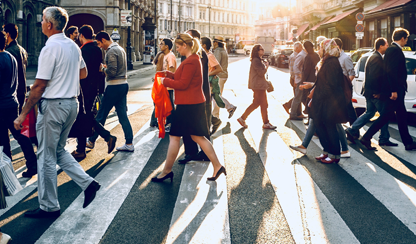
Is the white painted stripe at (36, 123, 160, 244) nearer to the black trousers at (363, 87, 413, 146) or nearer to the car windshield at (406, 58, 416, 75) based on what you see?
the black trousers at (363, 87, 413, 146)

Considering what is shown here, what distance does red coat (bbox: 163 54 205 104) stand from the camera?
495 cm

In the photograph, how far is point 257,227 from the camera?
3879mm

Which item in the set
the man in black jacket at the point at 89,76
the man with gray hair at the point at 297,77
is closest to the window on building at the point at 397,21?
the man with gray hair at the point at 297,77

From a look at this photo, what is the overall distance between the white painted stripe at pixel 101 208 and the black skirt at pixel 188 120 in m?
0.84

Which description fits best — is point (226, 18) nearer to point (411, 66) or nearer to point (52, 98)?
point (411, 66)

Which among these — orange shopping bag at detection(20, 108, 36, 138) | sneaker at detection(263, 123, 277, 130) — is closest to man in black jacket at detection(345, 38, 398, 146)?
sneaker at detection(263, 123, 277, 130)

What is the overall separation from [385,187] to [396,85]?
7.92 ft

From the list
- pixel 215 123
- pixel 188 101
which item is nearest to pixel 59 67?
pixel 188 101

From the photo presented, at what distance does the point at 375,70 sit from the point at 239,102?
20.1ft

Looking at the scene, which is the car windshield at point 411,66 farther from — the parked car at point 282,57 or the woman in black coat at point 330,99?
the parked car at point 282,57

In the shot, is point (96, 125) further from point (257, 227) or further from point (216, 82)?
point (257, 227)

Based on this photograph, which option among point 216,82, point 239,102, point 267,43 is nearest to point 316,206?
point 216,82

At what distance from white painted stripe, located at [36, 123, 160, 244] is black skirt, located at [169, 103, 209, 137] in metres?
0.84

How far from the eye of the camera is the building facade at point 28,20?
83.0 ft
